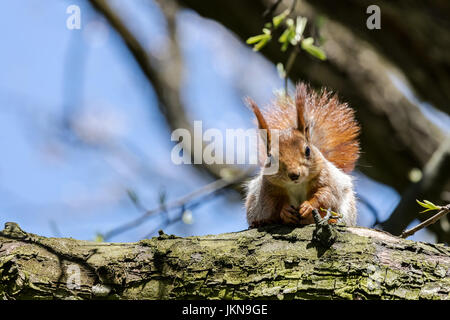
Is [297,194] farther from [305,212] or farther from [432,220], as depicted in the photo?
[432,220]

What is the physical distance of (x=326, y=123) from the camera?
324 centimetres

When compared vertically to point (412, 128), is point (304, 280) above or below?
below

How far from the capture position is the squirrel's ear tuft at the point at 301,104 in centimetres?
288

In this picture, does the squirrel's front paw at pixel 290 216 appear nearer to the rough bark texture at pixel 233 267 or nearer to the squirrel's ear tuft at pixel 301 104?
the rough bark texture at pixel 233 267

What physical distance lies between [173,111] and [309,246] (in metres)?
2.77

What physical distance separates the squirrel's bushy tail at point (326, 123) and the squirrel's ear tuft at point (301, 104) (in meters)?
0.08

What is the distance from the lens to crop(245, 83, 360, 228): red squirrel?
2.86 metres

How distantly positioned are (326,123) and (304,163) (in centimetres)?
42

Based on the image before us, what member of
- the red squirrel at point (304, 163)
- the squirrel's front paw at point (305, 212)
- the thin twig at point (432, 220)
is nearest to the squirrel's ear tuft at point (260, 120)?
the red squirrel at point (304, 163)

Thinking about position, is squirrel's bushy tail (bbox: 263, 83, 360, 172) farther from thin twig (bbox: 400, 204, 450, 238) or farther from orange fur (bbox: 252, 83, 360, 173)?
thin twig (bbox: 400, 204, 450, 238)
